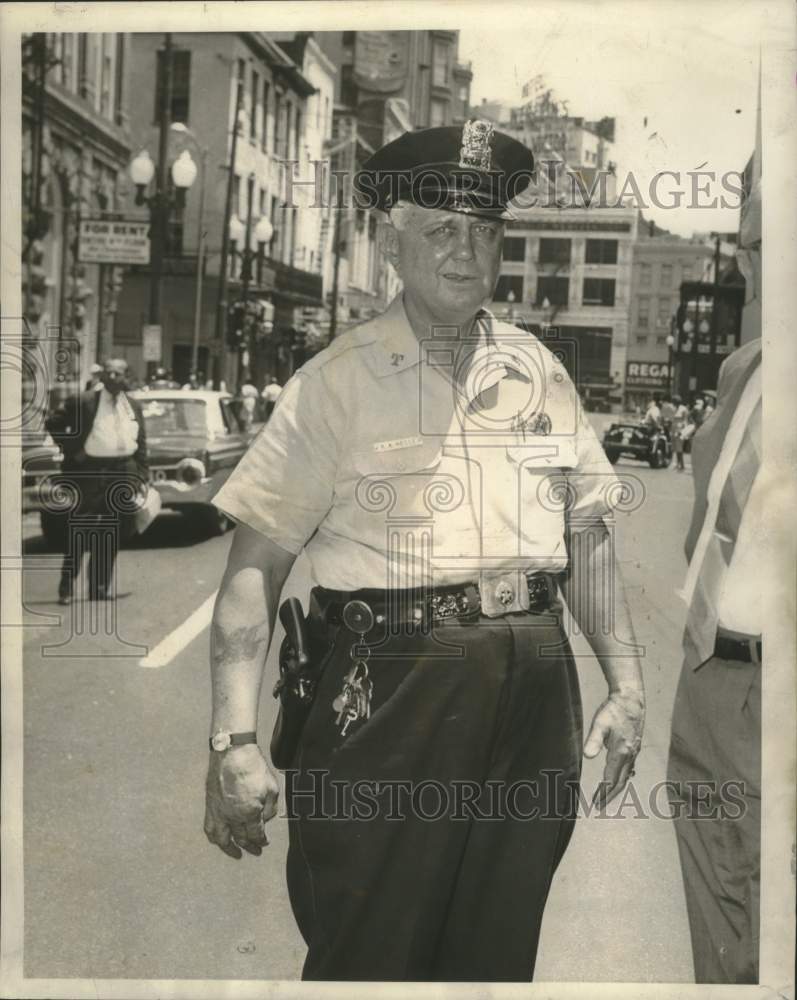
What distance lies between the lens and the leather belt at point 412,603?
8.37 feet

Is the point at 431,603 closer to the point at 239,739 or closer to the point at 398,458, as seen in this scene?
the point at 398,458

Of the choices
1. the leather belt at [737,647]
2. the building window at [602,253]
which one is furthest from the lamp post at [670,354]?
the leather belt at [737,647]

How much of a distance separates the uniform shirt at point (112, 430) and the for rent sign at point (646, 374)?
1383 mm

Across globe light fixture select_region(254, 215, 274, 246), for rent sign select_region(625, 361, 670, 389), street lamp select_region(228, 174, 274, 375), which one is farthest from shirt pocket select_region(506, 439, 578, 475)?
globe light fixture select_region(254, 215, 274, 246)

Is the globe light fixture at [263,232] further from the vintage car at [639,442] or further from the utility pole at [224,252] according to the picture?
the vintage car at [639,442]

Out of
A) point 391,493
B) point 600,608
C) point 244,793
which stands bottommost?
point 244,793

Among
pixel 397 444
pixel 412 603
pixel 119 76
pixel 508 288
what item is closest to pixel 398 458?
pixel 397 444

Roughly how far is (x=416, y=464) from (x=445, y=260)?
48 centimetres

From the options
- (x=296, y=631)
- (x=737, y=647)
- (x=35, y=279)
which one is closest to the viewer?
(x=296, y=631)

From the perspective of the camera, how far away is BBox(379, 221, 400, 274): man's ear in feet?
8.88

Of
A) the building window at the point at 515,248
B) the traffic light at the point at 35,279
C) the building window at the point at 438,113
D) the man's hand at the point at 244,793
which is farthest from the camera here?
the traffic light at the point at 35,279

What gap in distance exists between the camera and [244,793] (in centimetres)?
240

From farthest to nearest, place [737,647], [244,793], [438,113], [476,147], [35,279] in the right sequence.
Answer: [35,279] → [438,113] → [737,647] → [476,147] → [244,793]

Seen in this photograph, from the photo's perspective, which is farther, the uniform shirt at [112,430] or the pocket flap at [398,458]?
the uniform shirt at [112,430]
